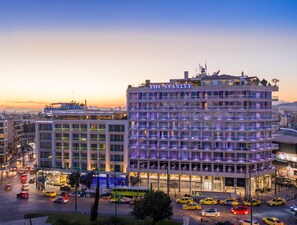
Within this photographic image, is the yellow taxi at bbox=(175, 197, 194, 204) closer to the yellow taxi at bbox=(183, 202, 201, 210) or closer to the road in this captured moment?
the road

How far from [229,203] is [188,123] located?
2784 cm

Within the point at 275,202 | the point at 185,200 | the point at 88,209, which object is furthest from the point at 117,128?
the point at 275,202

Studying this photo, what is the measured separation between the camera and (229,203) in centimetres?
9281

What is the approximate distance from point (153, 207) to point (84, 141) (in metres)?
61.8

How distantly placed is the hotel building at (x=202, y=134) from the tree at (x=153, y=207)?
4057 centimetres

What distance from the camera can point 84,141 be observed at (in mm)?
124000

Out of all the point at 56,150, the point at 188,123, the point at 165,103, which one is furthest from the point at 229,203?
the point at 56,150

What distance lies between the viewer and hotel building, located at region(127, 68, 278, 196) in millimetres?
107312

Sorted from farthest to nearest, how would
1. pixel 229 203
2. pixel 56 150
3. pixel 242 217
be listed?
pixel 56 150 < pixel 229 203 < pixel 242 217

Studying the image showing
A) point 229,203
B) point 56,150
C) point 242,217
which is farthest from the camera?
point 56,150

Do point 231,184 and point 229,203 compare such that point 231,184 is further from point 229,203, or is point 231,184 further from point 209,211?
point 209,211

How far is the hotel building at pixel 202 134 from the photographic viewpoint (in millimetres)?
107312

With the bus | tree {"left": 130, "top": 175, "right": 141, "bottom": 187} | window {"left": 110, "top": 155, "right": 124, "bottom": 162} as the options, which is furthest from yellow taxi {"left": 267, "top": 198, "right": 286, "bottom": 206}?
window {"left": 110, "top": 155, "right": 124, "bottom": 162}

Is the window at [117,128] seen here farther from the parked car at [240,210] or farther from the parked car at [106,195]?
the parked car at [240,210]
